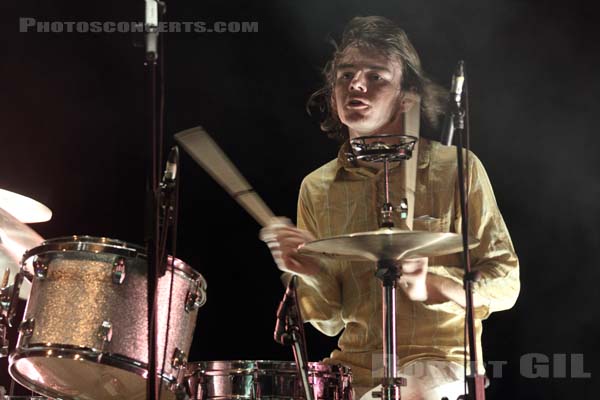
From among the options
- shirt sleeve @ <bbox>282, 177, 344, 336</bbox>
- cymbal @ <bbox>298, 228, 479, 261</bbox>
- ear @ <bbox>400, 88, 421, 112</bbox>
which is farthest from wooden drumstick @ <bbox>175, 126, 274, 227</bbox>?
ear @ <bbox>400, 88, 421, 112</bbox>

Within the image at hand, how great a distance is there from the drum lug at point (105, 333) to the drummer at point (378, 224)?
60 cm

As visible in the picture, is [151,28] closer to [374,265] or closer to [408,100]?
[374,265]

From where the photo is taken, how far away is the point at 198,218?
12.1 ft

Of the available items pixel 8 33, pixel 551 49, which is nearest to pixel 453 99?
pixel 551 49

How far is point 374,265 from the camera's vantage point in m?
3.05

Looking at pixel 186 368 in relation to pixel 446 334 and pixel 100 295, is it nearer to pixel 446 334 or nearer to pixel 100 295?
pixel 100 295

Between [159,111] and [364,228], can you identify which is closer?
[159,111]

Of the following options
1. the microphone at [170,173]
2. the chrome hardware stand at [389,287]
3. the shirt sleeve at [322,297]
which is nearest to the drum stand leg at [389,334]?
the chrome hardware stand at [389,287]

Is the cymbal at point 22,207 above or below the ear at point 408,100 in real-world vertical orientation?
below

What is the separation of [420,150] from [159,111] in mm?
1330

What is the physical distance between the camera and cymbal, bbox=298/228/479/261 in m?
2.25

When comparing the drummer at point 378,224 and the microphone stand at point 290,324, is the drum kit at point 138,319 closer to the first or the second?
the microphone stand at point 290,324

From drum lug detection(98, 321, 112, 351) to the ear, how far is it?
1.53m

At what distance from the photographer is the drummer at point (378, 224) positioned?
2.78 meters
